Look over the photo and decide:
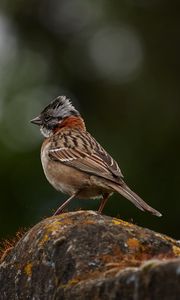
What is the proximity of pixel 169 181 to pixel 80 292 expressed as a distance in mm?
12769

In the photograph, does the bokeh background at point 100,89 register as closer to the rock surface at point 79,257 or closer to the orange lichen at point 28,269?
the rock surface at point 79,257

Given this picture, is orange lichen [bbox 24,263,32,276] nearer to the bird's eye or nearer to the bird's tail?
the bird's tail

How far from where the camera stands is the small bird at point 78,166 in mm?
10422

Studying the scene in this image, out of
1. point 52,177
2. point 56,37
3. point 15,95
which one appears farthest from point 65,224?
point 56,37

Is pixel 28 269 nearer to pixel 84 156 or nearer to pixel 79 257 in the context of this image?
pixel 79 257

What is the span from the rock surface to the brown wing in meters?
2.51

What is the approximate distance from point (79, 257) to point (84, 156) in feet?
12.2

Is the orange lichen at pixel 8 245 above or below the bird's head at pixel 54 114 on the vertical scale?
below

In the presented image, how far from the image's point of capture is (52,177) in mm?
10961

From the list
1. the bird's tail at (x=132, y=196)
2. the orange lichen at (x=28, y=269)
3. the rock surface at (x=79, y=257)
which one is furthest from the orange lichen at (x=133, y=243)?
the bird's tail at (x=132, y=196)

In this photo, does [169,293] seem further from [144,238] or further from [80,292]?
[144,238]

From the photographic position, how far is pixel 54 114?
12305 mm

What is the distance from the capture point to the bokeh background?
59.1ft

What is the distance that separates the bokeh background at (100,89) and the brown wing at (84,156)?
4986 millimetres
